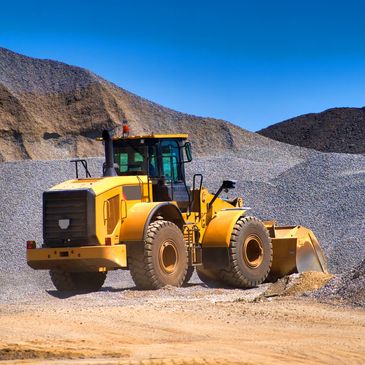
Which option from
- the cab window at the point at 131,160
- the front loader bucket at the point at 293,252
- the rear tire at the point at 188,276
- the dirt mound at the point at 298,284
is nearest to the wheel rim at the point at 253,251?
the front loader bucket at the point at 293,252

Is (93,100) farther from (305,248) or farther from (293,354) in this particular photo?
(293,354)

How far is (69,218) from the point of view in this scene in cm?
1515

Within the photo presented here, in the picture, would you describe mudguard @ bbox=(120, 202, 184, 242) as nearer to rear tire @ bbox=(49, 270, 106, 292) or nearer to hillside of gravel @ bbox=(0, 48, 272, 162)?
rear tire @ bbox=(49, 270, 106, 292)

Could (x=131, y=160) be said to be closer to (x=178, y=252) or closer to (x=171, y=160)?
(x=171, y=160)

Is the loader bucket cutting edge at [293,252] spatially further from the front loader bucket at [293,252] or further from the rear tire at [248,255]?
the rear tire at [248,255]

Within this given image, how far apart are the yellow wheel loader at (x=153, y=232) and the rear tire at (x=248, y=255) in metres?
0.02

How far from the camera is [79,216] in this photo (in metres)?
15.0

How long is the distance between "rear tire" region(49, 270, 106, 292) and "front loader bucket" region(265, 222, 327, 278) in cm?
341

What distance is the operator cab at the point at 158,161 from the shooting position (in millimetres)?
16141

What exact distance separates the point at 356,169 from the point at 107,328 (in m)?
23.3

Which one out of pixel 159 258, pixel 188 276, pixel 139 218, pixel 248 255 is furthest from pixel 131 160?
pixel 248 255

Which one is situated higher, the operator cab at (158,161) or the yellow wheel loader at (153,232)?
the operator cab at (158,161)

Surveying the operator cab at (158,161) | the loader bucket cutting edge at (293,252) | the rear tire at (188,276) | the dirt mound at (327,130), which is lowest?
the rear tire at (188,276)

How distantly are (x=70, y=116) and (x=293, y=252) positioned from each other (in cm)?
3559
